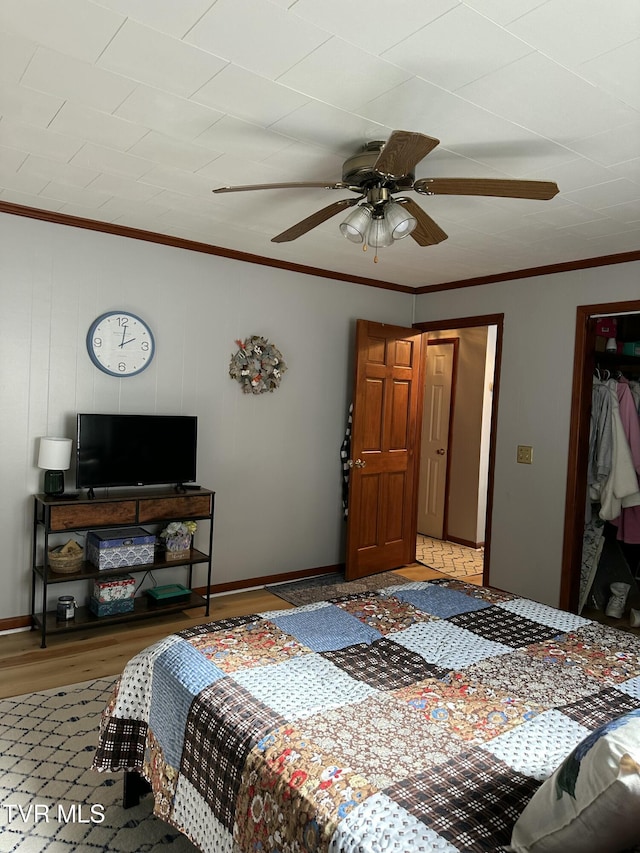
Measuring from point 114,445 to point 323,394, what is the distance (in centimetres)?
188

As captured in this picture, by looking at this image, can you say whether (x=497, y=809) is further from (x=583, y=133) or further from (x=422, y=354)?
(x=422, y=354)

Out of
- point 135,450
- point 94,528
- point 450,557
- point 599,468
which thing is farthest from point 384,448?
point 94,528

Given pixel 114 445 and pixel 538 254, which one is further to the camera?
pixel 538 254

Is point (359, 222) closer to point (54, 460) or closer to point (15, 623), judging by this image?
point (54, 460)

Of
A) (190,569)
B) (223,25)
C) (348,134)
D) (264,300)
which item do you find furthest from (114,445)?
(223,25)

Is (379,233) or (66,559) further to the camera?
(66,559)

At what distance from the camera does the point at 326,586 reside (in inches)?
194

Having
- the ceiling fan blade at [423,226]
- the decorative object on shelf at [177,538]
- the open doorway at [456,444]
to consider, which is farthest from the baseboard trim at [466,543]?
the ceiling fan blade at [423,226]

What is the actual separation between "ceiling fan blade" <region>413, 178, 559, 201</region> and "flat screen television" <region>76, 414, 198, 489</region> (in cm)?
241

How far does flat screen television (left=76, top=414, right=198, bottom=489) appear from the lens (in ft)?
12.3

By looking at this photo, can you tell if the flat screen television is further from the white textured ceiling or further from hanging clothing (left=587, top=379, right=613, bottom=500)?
hanging clothing (left=587, top=379, right=613, bottom=500)

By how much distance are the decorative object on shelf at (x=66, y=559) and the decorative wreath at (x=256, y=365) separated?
162 centimetres

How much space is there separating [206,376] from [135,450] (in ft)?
2.62

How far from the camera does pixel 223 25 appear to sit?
5.80 ft
